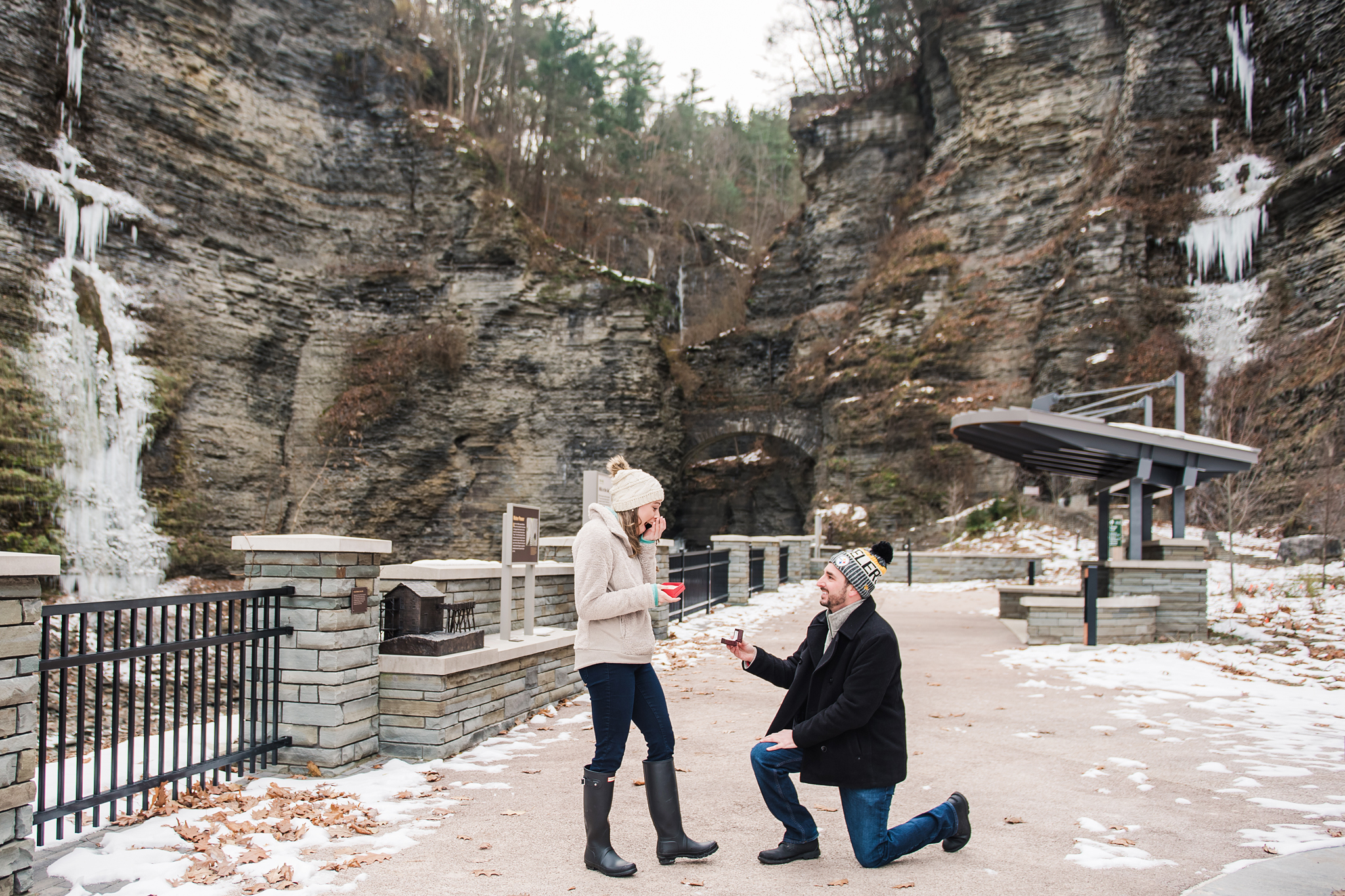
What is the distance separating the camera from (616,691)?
3.70 metres

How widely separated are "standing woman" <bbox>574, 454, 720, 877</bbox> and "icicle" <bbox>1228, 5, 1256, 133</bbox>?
28.6 m

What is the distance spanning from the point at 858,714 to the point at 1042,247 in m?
28.1

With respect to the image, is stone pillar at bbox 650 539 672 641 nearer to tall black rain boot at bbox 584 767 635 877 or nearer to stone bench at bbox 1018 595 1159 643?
stone bench at bbox 1018 595 1159 643

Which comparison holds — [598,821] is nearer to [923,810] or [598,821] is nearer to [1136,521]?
[923,810]

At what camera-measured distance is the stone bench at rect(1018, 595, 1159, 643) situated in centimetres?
1023

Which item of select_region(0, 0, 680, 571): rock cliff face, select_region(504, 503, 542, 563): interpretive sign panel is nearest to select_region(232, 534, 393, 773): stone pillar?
Answer: select_region(504, 503, 542, 563): interpretive sign panel

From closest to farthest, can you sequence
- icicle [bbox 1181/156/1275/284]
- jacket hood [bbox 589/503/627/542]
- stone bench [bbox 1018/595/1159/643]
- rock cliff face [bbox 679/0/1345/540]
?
jacket hood [bbox 589/503/627/542] → stone bench [bbox 1018/595/1159/643] → rock cliff face [bbox 679/0/1345/540] → icicle [bbox 1181/156/1275/284]

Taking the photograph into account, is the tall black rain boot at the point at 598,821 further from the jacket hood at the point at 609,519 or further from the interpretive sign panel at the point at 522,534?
the interpretive sign panel at the point at 522,534

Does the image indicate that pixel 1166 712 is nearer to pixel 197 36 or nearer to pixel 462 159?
pixel 462 159

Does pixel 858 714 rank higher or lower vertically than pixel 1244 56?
lower

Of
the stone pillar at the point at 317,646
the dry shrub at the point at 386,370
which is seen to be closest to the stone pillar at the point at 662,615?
the stone pillar at the point at 317,646

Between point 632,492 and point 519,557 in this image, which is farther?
point 519,557

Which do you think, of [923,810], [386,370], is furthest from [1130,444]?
[386,370]

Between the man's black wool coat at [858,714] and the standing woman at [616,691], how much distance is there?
654 millimetres
